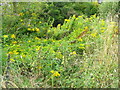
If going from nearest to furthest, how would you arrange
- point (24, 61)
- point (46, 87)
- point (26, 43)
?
point (46, 87), point (24, 61), point (26, 43)

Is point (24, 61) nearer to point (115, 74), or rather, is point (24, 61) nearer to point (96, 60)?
point (96, 60)

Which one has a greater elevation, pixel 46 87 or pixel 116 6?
pixel 116 6

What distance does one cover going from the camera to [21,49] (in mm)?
3697

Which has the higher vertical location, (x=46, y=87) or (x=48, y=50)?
(x=48, y=50)

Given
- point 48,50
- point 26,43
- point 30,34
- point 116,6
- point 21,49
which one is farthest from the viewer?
point 116,6

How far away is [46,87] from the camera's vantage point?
2.64 meters

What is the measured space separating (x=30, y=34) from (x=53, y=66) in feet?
6.10

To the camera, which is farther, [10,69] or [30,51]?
[30,51]

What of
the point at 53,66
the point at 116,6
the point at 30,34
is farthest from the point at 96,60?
the point at 116,6

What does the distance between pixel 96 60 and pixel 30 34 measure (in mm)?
2172

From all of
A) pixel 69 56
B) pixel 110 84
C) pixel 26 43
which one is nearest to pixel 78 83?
pixel 110 84

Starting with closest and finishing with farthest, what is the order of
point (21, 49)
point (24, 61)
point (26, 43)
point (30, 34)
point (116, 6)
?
1. point (24, 61)
2. point (21, 49)
3. point (26, 43)
4. point (30, 34)
5. point (116, 6)

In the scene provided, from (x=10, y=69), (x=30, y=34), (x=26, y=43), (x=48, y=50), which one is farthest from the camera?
(x=30, y=34)

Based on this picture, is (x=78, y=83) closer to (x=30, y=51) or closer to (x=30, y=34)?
(x=30, y=51)
